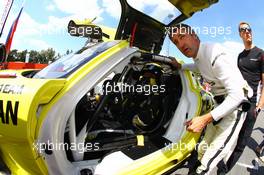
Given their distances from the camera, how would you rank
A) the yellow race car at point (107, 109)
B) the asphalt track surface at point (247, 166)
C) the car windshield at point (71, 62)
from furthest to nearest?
the asphalt track surface at point (247, 166) → the car windshield at point (71, 62) → the yellow race car at point (107, 109)

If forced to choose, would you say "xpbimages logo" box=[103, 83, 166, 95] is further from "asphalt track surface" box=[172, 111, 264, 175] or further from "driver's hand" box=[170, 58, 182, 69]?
"asphalt track surface" box=[172, 111, 264, 175]

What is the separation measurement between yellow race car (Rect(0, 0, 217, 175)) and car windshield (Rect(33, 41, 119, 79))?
13mm

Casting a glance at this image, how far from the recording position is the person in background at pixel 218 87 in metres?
2.80

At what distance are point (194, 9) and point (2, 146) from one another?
255 cm

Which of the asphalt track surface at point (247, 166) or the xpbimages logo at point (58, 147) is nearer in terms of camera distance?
the xpbimages logo at point (58, 147)

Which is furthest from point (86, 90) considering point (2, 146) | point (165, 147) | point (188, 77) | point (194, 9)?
point (194, 9)

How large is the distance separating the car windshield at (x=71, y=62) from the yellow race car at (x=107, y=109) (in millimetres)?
13

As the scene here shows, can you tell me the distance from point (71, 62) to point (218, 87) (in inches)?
60.3

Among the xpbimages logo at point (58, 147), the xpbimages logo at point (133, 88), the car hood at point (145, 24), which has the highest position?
the car hood at point (145, 24)

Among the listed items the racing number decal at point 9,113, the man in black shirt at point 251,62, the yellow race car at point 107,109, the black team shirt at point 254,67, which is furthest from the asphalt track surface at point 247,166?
the racing number decal at point 9,113

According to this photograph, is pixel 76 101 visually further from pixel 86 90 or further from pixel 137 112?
pixel 137 112

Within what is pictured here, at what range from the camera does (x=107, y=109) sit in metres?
3.18

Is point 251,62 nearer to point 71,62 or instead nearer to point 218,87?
point 218,87

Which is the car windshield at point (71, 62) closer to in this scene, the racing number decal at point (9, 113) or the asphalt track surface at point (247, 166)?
the racing number decal at point (9, 113)
